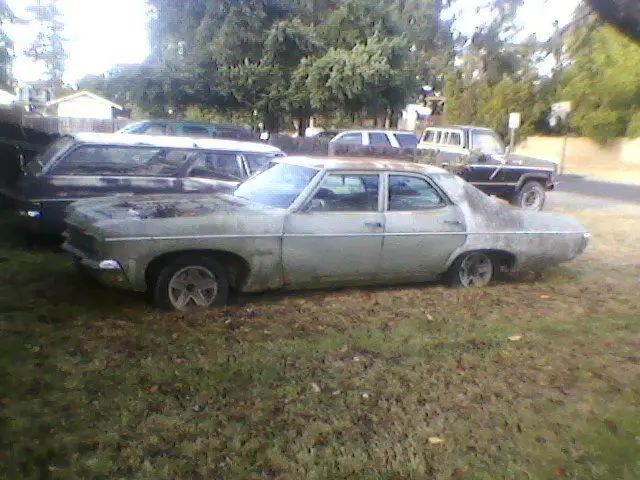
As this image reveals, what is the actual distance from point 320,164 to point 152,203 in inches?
63.1

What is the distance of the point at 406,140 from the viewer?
787 inches

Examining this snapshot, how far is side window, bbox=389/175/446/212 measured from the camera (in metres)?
7.03

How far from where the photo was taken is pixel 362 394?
4.53m

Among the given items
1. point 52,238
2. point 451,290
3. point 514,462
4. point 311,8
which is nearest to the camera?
point 514,462

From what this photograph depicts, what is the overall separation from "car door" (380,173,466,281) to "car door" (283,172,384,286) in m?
0.13

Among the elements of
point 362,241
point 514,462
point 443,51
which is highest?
point 443,51

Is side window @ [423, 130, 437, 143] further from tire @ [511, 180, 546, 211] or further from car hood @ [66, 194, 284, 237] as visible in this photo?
car hood @ [66, 194, 284, 237]

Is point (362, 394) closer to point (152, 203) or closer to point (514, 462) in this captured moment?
point (514, 462)

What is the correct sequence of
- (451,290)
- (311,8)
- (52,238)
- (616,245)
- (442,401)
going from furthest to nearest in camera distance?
(311,8)
(616,245)
(52,238)
(451,290)
(442,401)

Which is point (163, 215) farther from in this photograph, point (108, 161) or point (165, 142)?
point (165, 142)

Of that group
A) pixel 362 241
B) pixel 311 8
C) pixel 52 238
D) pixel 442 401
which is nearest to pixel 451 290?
pixel 362 241

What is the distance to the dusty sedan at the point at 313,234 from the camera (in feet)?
19.5

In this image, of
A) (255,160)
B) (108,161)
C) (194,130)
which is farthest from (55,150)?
(194,130)

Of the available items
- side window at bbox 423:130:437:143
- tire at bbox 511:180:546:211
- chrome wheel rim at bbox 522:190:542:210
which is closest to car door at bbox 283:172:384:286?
tire at bbox 511:180:546:211
